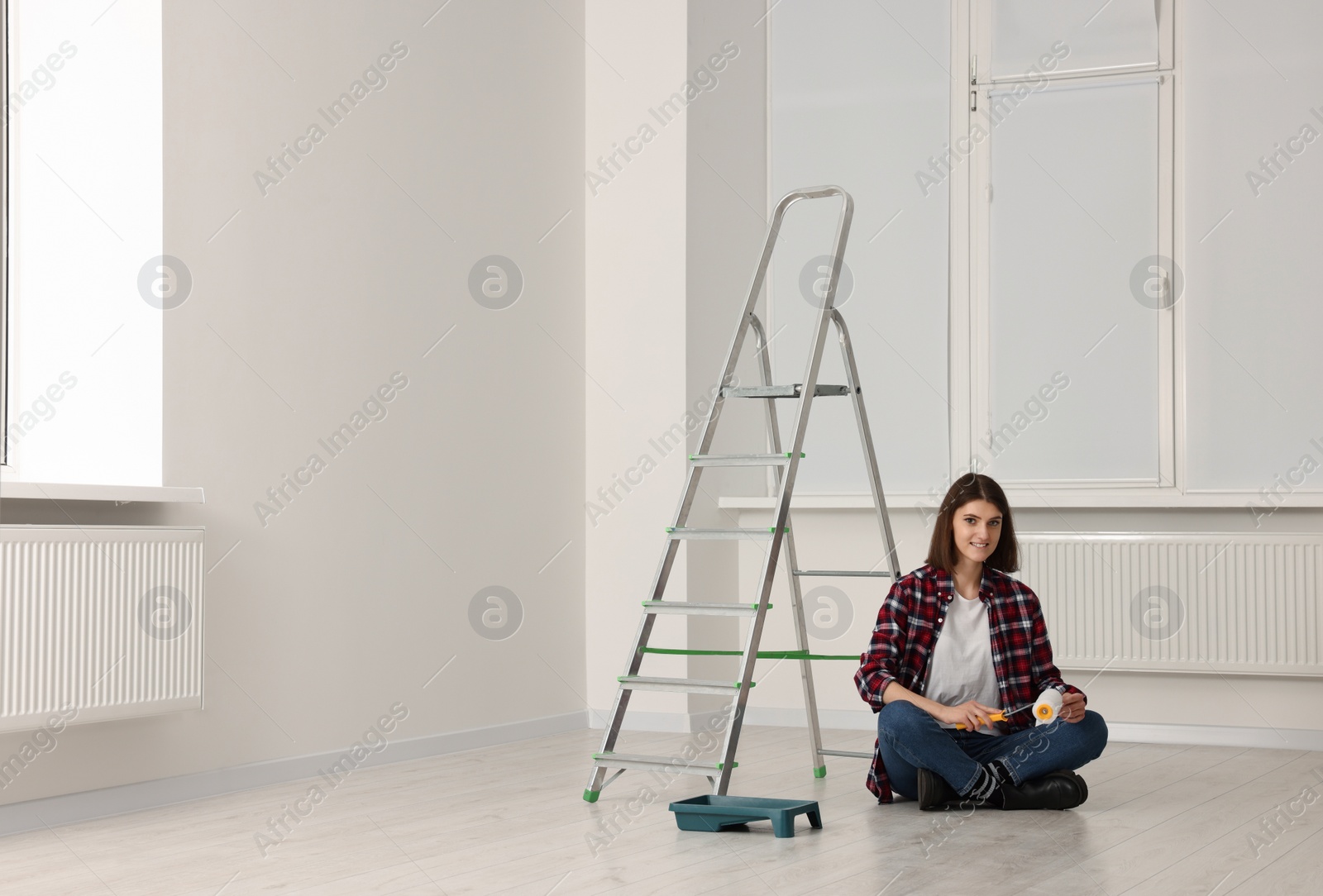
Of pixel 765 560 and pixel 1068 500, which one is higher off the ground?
pixel 1068 500

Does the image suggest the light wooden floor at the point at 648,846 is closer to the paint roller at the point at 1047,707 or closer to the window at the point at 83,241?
the paint roller at the point at 1047,707

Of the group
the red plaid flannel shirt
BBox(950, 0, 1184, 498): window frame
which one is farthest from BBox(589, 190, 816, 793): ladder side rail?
BBox(950, 0, 1184, 498): window frame

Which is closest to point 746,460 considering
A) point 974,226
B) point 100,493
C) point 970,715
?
point 970,715

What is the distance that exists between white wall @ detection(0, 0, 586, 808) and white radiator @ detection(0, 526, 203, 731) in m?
0.14

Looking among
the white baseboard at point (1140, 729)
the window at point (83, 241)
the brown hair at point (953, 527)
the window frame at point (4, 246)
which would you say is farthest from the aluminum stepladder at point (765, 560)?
the window frame at point (4, 246)

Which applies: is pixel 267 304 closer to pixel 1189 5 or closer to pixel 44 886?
pixel 44 886

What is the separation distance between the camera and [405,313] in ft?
14.5

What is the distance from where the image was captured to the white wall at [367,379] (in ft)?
12.0

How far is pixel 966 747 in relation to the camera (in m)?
3.50

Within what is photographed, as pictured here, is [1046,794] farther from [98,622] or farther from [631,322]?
[631,322]

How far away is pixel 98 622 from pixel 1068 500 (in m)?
3.35

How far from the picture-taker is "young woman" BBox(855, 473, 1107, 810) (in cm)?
342

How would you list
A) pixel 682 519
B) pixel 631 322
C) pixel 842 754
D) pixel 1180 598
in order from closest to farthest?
pixel 682 519
pixel 842 754
pixel 1180 598
pixel 631 322

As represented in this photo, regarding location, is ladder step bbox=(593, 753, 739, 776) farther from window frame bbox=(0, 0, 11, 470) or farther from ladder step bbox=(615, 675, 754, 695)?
window frame bbox=(0, 0, 11, 470)
